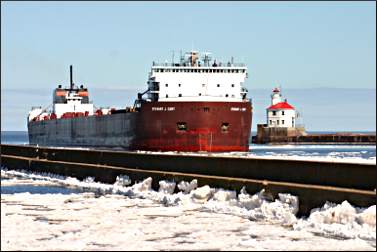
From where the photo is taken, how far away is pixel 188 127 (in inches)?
1789

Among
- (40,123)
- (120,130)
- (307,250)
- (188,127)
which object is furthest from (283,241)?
(40,123)

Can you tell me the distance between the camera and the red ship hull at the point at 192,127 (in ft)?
149

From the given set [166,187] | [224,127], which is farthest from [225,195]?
[224,127]

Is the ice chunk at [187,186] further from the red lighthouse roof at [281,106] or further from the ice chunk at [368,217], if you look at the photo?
the red lighthouse roof at [281,106]

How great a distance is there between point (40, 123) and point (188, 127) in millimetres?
36290

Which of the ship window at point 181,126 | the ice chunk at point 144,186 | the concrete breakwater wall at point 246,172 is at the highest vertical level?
the ship window at point 181,126

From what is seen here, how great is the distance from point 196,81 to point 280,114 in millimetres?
45495

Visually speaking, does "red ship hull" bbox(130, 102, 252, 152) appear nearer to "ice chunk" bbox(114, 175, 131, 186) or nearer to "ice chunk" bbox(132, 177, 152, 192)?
"ice chunk" bbox(114, 175, 131, 186)

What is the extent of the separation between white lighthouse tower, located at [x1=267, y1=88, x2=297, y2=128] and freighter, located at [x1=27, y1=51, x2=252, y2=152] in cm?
3688

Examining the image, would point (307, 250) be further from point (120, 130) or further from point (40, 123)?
point (40, 123)

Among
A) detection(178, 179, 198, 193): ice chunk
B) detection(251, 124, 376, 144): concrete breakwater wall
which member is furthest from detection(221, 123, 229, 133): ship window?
detection(251, 124, 376, 144): concrete breakwater wall

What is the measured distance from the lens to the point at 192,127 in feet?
149

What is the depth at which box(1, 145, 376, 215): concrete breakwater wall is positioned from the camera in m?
11.9

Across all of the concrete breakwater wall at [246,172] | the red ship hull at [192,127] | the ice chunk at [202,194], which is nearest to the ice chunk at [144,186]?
the concrete breakwater wall at [246,172]
